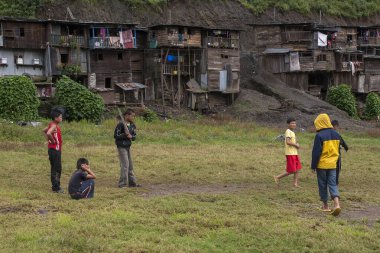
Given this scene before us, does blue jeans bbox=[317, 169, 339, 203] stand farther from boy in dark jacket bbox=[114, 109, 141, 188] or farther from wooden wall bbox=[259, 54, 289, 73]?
wooden wall bbox=[259, 54, 289, 73]

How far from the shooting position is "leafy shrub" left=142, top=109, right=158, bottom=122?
142 ft

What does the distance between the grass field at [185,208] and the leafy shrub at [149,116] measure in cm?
1909

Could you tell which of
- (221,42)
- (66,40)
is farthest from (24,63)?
(221,42)

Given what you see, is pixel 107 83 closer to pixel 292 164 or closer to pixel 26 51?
pixel 26 51

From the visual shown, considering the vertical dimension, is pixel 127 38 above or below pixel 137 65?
above

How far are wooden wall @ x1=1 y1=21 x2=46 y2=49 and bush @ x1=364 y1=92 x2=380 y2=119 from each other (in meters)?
35.8

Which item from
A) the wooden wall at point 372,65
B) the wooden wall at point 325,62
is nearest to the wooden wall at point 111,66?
the wooden wall at point 325,62

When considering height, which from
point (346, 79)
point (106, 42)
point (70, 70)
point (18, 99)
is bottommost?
point (18, 99)

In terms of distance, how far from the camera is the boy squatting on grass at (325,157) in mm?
11273

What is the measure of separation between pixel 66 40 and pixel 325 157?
1429 inches

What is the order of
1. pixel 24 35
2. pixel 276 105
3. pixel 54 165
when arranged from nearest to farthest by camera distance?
pixel 54 165 < pixel 24 35 < pixel 276 105

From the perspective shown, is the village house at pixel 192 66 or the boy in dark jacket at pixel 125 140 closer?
the boy in dark jacket at pixel 125 140

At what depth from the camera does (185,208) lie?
11.0m

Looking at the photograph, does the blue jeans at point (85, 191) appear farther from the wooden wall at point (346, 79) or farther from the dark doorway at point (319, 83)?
the wooden wall at point (346, 79)
